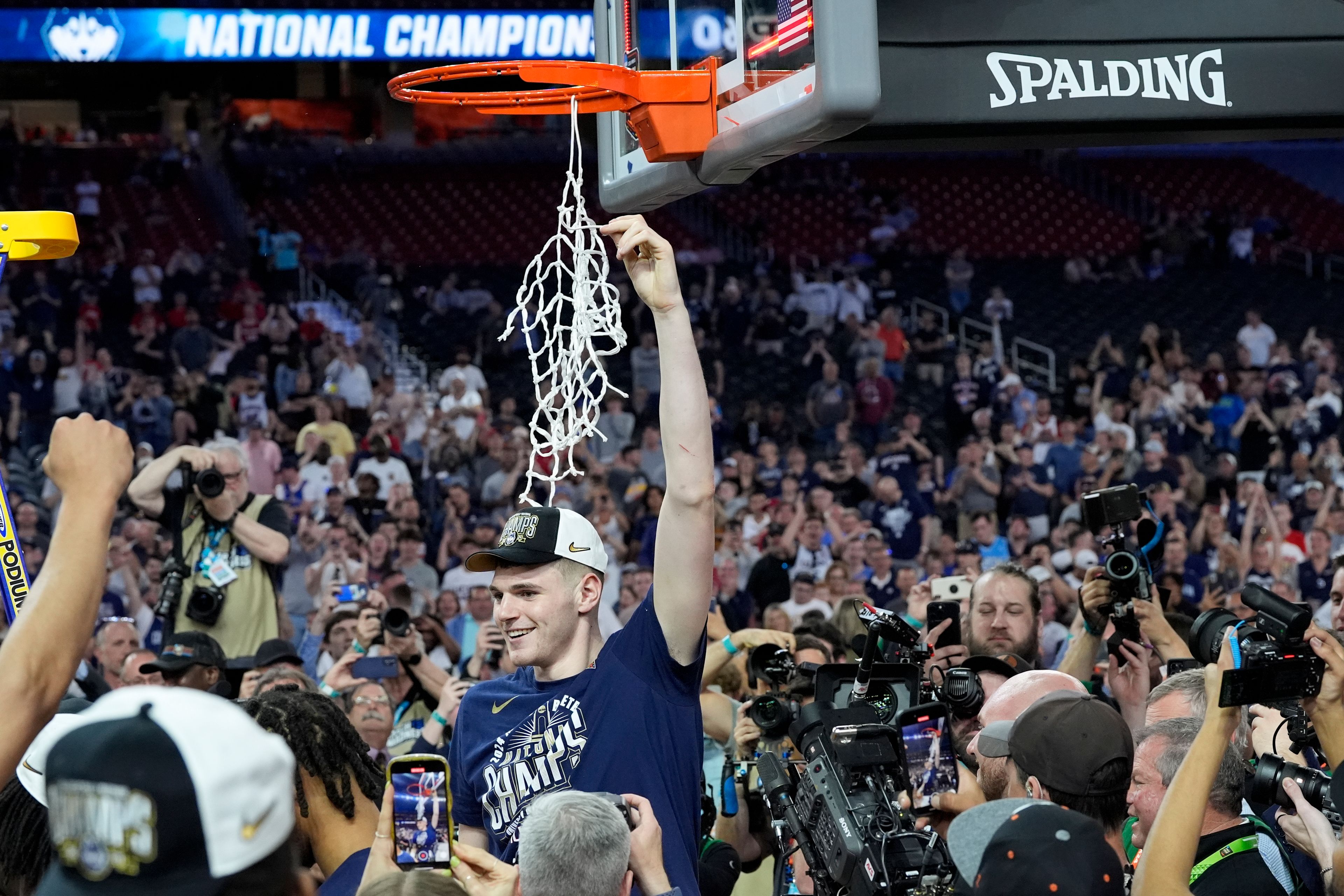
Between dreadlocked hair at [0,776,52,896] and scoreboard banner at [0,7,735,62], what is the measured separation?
1646 centimetres

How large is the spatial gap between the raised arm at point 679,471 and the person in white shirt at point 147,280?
53.9 feet

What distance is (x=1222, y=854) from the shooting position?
360 cm

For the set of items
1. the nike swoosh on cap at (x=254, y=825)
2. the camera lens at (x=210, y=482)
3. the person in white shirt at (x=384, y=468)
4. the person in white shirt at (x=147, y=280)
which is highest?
the person in white shirt at (x=147, y=280)

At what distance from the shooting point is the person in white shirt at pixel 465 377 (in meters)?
15.9

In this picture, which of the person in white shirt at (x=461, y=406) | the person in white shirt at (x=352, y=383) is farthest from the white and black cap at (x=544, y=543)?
the person in white shirt at (x=352, y=383)

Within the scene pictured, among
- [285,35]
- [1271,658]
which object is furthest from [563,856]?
[285,35]

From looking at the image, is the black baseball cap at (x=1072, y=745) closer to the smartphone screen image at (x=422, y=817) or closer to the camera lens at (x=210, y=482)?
the smartphone screen image at (x=422, y=817)

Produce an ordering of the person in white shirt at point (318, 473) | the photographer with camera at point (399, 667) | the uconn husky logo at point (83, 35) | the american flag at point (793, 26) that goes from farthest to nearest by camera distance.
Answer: the uconn husky logo at point (83, 35), the person in white shirt at point (318, 473), the photographer with camera at point (399, 667), the american flag at point (793, 26)

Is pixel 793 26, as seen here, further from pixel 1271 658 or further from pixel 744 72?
pixel 1271 658

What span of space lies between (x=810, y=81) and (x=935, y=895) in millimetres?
1920

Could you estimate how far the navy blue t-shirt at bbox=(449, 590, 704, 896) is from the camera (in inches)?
135

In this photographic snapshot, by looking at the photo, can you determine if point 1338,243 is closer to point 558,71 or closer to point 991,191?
point 991,191

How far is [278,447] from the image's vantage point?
14.7 metres

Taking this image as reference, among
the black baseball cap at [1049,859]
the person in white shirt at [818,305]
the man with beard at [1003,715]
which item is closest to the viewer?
the black baseball cap at [1049,859]
